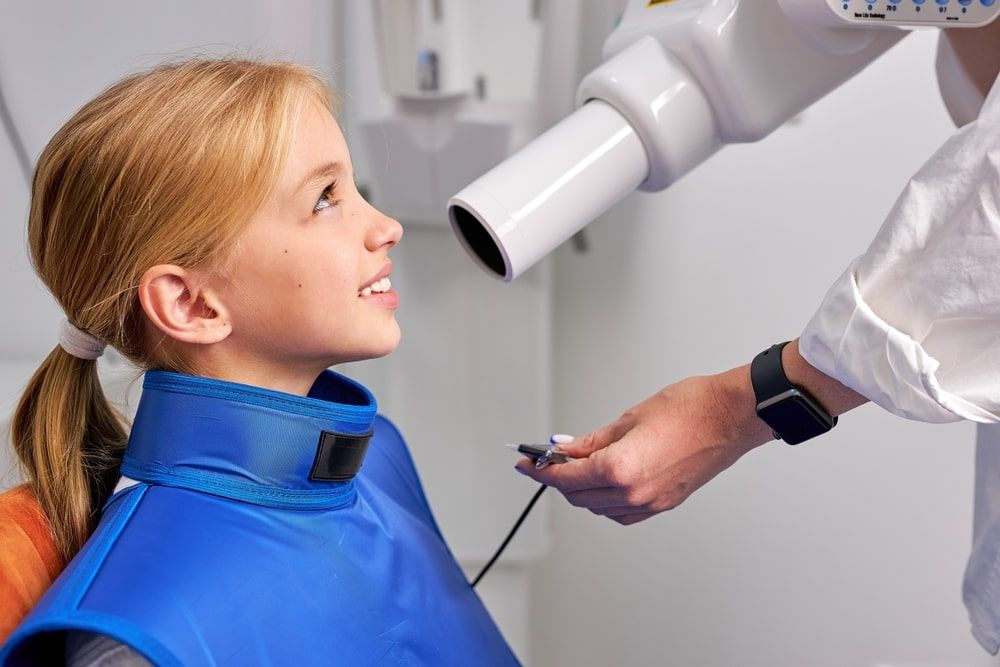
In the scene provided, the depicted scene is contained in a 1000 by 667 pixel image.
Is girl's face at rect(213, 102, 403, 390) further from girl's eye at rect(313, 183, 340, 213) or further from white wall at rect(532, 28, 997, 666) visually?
white wall at rect(532, 28, 997, 666)

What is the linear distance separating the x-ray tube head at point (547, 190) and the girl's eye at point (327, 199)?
111 millimetres

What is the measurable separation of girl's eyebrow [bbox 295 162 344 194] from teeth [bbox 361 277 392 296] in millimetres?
98

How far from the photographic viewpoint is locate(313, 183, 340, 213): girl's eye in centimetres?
80

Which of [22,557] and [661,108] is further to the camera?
[661,108]

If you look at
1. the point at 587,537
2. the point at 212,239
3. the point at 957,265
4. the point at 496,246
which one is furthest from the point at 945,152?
the point at 587,537

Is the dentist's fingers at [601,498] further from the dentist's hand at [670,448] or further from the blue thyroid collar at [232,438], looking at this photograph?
the blue thyroid collar at [232,438]

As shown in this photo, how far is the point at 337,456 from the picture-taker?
772 mm

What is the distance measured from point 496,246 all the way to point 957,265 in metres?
0.39

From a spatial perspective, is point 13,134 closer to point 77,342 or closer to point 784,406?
point 77,342

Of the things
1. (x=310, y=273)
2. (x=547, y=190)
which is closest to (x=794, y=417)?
(x=547, y=190)

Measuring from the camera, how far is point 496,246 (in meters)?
0.87

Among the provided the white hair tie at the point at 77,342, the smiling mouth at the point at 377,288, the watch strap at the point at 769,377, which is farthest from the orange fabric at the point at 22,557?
the watch strap at the point at 769,377

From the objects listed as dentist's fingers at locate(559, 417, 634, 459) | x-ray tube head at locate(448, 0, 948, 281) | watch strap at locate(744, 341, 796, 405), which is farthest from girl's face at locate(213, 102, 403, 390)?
watch strap at locate(744, 341, 796, 405)

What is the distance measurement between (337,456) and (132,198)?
0.84 feet
